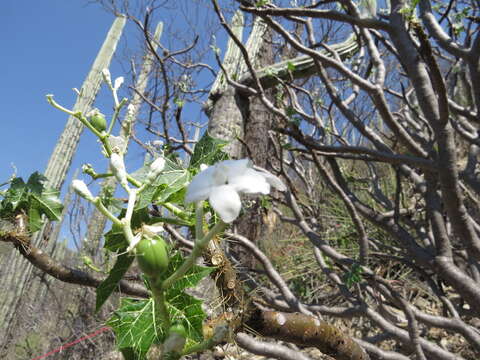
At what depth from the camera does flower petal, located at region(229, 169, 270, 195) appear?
0.24 metres

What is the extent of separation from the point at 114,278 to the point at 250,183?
0.19m

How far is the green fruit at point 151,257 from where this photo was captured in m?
0.22

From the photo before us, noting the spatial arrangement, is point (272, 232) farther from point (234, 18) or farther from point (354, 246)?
point (234, 18)

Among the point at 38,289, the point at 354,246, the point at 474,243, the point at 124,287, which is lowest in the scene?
the point at 38,289

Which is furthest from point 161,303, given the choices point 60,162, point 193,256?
point 60,162

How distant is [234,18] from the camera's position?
2.94 m

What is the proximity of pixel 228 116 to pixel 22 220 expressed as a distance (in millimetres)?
2222

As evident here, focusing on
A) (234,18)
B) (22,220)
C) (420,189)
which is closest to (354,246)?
(420,189)

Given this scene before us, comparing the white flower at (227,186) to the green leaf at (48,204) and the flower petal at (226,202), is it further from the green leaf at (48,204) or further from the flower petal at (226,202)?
the green leaf at (48,204)

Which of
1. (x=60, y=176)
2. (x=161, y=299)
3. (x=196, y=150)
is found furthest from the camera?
(x=60, y=176)

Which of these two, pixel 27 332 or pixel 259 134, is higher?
pixel 259 134

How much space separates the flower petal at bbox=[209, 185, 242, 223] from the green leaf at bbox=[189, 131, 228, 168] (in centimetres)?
13

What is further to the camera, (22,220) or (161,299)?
(22,220)

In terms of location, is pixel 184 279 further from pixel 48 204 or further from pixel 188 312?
pixel 48 204
